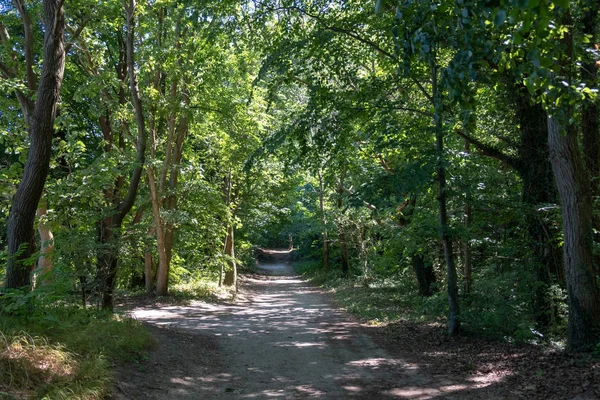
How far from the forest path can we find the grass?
371 millimetres

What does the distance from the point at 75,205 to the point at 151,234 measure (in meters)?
6.79

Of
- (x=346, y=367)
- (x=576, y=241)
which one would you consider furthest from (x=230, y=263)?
(x=576, y=241)

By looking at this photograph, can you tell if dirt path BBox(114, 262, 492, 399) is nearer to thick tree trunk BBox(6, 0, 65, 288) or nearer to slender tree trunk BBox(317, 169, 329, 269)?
thick tree trunk BBox(6, 0, 65, 288)

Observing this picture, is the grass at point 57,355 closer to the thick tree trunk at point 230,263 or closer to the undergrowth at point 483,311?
the undergrowth at point 483,311

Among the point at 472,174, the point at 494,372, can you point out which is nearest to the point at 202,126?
the point at 472,174

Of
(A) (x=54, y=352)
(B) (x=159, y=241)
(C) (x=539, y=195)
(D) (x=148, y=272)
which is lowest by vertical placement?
(A) (x=54, y=352)

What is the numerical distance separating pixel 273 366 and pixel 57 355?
344 cm

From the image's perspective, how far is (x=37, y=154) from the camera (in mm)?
7141

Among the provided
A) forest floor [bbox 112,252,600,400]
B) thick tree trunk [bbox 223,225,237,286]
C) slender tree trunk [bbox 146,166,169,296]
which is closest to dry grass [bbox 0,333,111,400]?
forest floor [bbox 112,252,600,400]

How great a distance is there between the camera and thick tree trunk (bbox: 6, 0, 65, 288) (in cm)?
704

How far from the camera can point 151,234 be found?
55.6 feet

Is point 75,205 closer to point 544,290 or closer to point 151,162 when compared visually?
point 151,162

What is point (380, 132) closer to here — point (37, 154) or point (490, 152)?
point (490, 152)

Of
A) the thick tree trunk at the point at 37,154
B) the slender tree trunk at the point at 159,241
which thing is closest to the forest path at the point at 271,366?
the thick tree trunk at the point at 37,154
